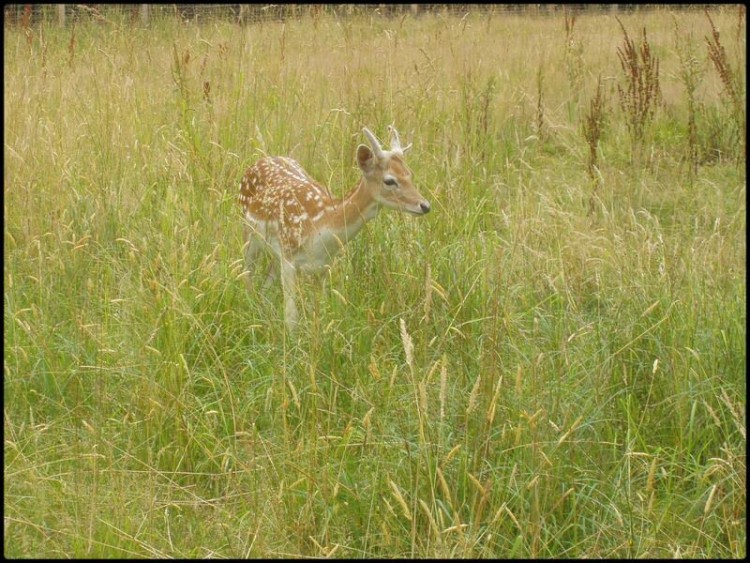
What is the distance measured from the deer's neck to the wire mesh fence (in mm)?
2619

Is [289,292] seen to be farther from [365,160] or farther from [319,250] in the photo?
[365,160]

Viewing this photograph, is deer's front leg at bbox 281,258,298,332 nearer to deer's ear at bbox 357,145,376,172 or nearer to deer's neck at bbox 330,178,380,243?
deer's neck at bbox 330,178,380,243

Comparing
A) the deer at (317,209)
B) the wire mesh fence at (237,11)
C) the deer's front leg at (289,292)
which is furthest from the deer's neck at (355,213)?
the wire mesh fence at (237,11)

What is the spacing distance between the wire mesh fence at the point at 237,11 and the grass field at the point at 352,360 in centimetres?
167

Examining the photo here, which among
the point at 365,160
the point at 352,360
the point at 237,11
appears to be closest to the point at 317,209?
the point at 365,160

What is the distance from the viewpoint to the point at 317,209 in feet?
14.3

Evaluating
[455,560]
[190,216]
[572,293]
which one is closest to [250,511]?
[455,560]

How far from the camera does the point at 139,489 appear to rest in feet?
8.98

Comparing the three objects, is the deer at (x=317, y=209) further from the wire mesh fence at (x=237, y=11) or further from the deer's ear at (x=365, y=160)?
the wire mesh fence at (x=237, y=11)

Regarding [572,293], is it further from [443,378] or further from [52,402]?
[52,402]

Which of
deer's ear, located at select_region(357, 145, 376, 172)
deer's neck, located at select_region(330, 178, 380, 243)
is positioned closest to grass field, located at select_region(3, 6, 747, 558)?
deer's neck, located at select_region(330, 178, 380, 243)

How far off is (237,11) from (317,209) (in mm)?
9088

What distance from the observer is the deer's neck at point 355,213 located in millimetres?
4168

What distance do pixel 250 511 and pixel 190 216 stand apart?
78.3 inches
